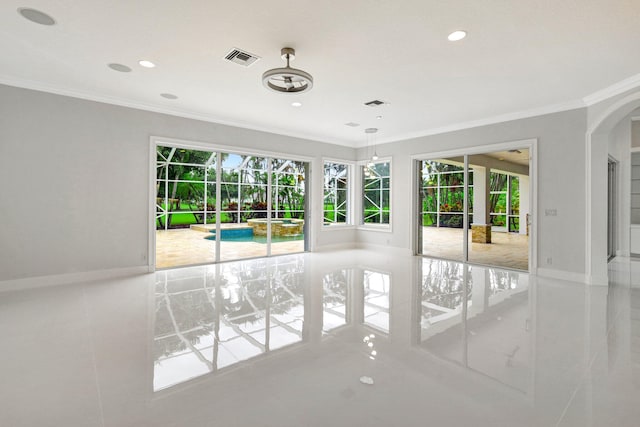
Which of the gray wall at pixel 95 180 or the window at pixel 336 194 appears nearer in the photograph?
the gray wall at pixel 95 180

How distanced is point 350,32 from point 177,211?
193 inches

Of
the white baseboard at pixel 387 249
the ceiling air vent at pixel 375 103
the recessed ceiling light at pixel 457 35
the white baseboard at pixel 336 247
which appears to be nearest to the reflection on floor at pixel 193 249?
the white baseboard at pixel 336 247

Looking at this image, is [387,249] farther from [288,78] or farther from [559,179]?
[288,78]

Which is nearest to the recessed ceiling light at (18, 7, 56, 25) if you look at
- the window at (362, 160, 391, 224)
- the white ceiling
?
the white ceiling

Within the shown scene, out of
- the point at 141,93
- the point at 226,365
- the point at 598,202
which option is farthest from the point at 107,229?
the point at 598,202

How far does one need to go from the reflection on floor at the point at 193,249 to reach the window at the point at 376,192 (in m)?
2.44

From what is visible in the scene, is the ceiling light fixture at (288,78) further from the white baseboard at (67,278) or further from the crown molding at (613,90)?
the crown molding at (613,90)

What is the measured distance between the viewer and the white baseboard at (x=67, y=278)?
14.6 ft

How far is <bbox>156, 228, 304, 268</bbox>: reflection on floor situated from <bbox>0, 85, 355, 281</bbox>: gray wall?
807 mm

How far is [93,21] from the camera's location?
3.00 meters

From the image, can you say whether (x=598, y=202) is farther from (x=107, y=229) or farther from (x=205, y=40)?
(x=107, y=229)

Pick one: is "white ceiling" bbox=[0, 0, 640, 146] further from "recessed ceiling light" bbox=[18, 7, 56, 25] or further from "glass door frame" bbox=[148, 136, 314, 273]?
"glass door frame" bbox=[148, 136, 314, 273]

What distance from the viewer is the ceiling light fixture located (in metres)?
3.27

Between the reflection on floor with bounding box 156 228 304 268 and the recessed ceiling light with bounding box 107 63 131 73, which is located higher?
the recessed ceiling light with bounding box 107 63 131 73
